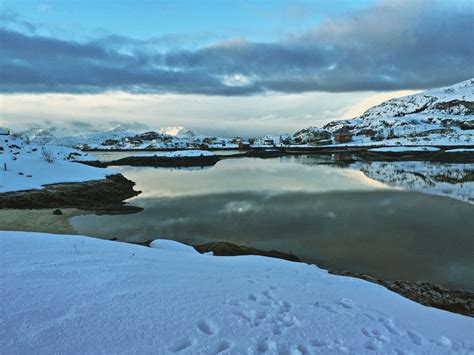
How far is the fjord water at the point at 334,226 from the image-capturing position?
469 inches

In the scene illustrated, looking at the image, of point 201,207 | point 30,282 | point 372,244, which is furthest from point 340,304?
point 201,207

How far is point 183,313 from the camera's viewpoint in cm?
452

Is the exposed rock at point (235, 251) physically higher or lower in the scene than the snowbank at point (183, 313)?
lower

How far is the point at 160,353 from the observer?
143 inches

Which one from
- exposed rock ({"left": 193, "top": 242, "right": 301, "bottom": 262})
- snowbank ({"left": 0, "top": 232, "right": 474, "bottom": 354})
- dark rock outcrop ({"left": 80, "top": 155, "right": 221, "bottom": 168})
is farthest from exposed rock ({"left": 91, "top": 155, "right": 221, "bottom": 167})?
snowbank ({"left": 0, "top": 232, "right": 474, "bottom": 354})

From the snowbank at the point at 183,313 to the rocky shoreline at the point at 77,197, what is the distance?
52.8ft

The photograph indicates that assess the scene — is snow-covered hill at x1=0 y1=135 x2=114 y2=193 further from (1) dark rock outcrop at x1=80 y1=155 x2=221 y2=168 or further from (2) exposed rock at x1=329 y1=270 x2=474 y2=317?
(1) dark rock outcrop at x1=80 y1=155 x2=221 y2=168

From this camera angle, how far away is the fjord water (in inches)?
469

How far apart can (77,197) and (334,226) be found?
67.0ft

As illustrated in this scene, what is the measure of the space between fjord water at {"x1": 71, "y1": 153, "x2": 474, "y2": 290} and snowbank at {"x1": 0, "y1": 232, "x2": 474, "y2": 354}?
559 cm

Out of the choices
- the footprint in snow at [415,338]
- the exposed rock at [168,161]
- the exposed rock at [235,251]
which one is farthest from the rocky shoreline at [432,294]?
the exposed rock at [168,161]

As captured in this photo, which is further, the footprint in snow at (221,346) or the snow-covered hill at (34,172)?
the snow-covered hill at (34,172)

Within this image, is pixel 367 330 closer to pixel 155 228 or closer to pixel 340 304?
pixel 340 304

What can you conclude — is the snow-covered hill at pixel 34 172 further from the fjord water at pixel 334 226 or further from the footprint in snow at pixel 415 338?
the footprint in snow at pixel 415 338
